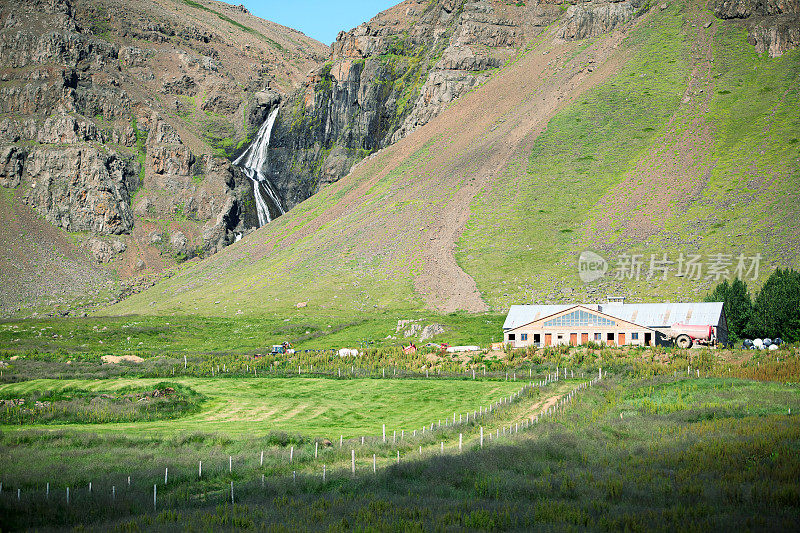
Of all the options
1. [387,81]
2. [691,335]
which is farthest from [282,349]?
[387,81]

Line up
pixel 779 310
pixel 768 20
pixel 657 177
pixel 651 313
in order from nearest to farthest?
1. pixel 779 310
2. pixel 651 313
3. pixel 657 177
4. pixel 768 20

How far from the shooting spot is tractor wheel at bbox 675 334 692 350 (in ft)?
209

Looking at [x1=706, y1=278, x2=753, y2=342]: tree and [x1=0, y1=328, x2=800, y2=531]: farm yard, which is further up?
[x1=706, y1=278, x2=753, y2=342]: tree

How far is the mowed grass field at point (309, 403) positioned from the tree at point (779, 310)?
32057 mm

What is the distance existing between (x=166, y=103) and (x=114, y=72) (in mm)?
14515

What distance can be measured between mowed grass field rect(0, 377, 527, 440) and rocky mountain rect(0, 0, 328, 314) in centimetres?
9712

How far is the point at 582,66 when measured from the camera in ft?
474

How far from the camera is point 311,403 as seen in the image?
→ 45.2 metres

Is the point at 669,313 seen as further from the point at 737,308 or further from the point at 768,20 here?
the point at 768,20

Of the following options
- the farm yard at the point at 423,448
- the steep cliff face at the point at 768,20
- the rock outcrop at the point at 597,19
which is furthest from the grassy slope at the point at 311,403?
the rock outcrop at the point at 597,19

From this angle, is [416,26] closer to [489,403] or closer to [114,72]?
[114,72]

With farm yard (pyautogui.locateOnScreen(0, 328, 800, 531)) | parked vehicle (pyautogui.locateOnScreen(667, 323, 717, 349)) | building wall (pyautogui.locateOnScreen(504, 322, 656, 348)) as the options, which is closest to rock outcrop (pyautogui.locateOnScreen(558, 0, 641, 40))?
parked vehicle (pyautogui.locateOnScreen(667, 323, 717, 349))

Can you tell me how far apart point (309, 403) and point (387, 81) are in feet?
470

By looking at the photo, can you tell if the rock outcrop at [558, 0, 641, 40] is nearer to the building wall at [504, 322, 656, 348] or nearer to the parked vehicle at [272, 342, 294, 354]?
the building wall at [504, 322, 656, 348]
